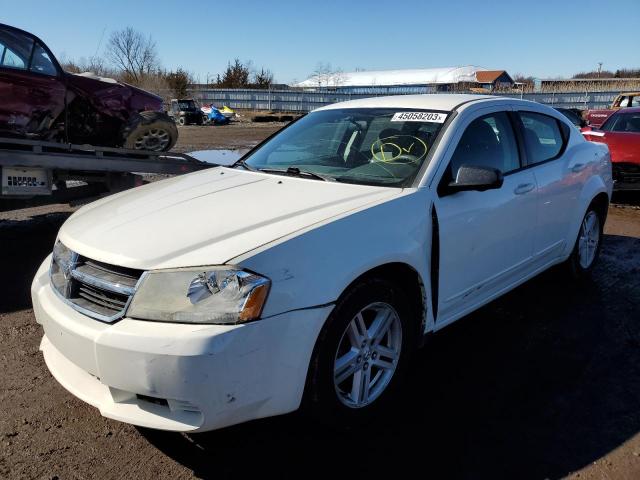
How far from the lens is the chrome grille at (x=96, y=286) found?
2275mm

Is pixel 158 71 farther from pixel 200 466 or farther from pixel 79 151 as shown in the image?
pixel 200 466

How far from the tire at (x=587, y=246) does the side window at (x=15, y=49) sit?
19.8 ft

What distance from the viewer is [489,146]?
3.61 m

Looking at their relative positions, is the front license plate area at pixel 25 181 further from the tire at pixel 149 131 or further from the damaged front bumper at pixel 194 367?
the damaged front bumper at pixel 194 367

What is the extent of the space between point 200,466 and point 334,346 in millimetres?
826

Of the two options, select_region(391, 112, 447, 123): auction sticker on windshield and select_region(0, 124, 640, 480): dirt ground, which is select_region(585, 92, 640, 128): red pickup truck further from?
select_region(391, 112, 447, 123): auction sticker on windshield

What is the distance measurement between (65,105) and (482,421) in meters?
5.83

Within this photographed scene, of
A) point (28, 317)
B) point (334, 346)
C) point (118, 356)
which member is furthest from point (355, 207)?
point (28, 317)

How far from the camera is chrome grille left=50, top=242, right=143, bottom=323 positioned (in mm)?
2275

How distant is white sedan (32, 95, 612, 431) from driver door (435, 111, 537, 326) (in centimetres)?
1

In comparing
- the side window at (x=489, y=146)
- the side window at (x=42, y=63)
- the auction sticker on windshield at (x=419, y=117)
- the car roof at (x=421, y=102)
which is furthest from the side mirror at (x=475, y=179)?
the side window at (x=42, y=63)

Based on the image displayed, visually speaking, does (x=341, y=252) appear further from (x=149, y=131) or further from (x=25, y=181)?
(x=149, y=131)

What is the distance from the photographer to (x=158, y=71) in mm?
45500

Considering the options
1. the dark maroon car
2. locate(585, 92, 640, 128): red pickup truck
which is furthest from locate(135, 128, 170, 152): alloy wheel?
locate(585, 92, 640, 128): red pickup truck
